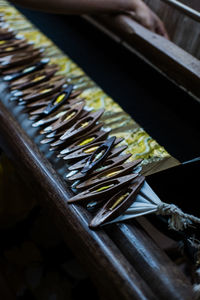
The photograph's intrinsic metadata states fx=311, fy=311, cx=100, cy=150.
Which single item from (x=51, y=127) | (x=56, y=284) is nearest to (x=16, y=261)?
(x=56, y=284)

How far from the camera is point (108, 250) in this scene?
918mm

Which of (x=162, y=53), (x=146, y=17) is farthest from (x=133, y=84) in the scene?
(x=146, y=17)

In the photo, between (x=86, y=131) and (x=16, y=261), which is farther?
(x=16, y=261)

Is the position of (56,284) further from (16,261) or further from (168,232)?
(168,232)

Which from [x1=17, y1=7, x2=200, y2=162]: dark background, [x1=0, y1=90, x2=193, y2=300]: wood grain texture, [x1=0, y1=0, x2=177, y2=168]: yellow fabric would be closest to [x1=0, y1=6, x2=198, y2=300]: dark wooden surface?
[x1=0, y1=90, x2=193, y2=300]: wood grain texture

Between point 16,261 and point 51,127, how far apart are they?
0.96 m

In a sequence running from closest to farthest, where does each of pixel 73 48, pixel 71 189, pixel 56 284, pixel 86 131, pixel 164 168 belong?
1. pixel 71 189
2. pixel 164 168
3. pixel 86 131
4. pixel 56 284
5. pixel 73 48

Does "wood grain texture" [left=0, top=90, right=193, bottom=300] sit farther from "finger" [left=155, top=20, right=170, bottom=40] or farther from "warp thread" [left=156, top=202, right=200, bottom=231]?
"finger" [left=155, top=20, right=170, bottom=40]

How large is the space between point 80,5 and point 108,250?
1350mm

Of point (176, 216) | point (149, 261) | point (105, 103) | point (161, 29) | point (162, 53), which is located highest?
point (161, 29)

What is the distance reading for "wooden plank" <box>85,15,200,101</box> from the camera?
1.47 metres

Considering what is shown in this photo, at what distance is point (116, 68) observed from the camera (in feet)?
6.21

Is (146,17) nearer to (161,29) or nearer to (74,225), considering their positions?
(161,29)

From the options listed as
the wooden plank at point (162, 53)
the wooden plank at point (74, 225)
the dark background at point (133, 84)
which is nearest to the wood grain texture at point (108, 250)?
the wooden plank at point (74, 225)
